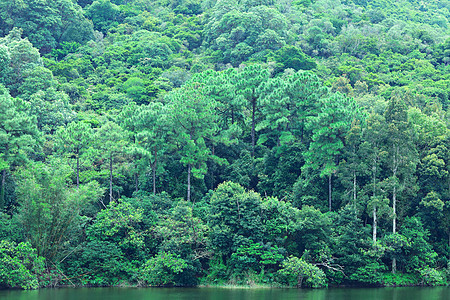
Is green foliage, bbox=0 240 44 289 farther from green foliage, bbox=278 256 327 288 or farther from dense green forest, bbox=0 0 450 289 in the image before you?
green foliage, bbox=278 256 327 288

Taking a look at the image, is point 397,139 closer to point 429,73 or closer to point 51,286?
point 51,286

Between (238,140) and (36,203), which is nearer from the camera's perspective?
(36,203)

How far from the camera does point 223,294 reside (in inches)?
1141

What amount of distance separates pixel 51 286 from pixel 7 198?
24.4 ft

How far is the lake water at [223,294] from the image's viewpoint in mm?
27141

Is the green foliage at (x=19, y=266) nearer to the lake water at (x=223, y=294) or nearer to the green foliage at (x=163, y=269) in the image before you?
the lake water at (x=223, y=294)

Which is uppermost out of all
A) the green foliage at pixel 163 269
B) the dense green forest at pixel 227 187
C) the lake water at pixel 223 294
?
the dense green forest at pixel 227 187

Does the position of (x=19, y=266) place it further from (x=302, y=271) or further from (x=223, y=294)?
(x=302, y=271)

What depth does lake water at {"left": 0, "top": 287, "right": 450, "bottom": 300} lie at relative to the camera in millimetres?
27141

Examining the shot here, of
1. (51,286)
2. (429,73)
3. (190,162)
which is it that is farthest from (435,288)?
(429,73)

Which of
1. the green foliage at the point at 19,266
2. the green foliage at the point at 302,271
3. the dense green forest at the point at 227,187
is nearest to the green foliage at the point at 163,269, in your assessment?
the dense green forest at the point at 227,187

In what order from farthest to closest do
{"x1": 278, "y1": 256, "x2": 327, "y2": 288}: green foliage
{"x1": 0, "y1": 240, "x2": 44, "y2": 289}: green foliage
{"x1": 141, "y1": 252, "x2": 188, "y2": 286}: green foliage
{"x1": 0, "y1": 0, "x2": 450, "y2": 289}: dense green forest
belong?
{"x1": 0, "y1": 0, "x2": 450, "y2": 289}: dense green forest, {"x1": 141, "y1": 252, "x2": 188, "y2": 286}: green foliage, {"x1": 278, "y1": 256, "x2": 327, "y2": 288}: green foliage, {"x1": 0, "y1": 240, "x2": 44, "y2": 289}: green foliage

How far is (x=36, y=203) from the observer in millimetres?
32219

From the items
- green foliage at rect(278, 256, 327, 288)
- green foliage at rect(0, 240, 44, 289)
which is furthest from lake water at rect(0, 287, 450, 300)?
green foliage at rect(0, 240, 44, 289)
